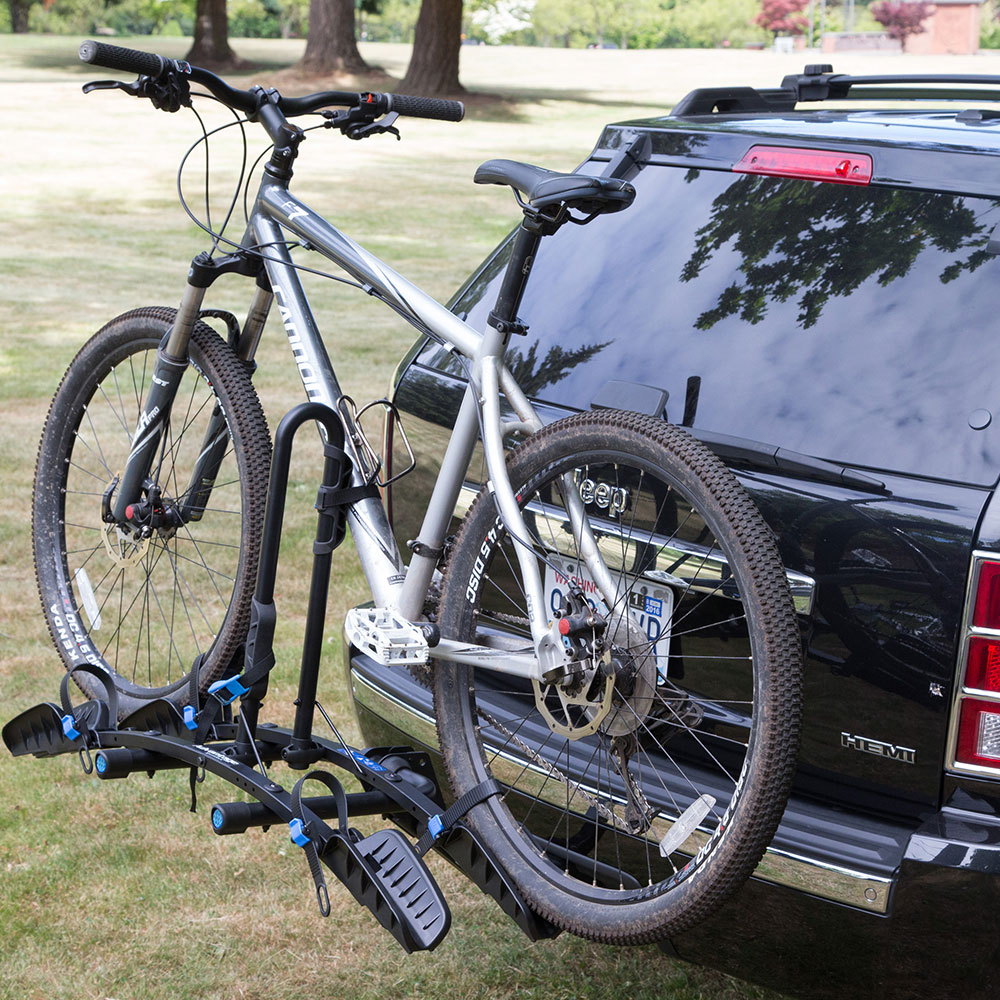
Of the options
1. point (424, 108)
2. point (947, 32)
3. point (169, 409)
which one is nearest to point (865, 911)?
point (169, 409)

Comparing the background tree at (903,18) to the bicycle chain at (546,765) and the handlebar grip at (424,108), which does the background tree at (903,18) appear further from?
the bicycle chain at (546,765)

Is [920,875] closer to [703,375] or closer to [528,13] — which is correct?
[703,375]

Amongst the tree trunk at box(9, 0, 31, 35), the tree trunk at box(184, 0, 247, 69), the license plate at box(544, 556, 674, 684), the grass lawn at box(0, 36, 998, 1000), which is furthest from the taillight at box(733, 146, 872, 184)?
the tree trunk at box(9, 0, 31, 35)

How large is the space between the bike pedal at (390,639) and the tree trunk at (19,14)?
227 feet

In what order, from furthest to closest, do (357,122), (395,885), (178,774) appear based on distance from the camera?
1. (178,774)
2. (357,122)
3. (395,885)

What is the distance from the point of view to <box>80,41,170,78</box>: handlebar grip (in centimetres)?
300

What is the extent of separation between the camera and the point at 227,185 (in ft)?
64.4

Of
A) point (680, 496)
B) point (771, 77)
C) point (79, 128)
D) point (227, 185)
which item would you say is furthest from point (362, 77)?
point (680, 496)

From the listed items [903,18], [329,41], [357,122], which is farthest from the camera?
[903,18]

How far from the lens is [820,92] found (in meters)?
4.17

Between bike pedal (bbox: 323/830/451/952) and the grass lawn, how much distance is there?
61 centimetres

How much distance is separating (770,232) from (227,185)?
58.8 ft

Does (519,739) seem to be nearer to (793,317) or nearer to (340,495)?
(340,495)

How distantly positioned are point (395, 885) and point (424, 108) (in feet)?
6.40
